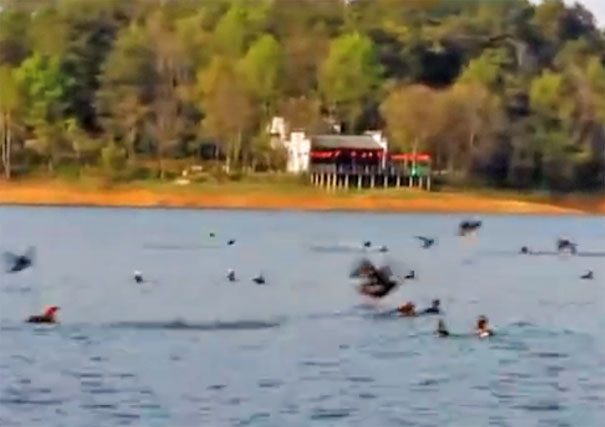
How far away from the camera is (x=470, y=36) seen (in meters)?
113

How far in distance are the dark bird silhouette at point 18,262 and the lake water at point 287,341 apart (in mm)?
598

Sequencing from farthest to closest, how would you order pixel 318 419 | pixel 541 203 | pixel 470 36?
pixel 470 36
pixel 541 203
pixel 318 419

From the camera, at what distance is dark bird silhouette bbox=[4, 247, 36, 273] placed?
43509mm

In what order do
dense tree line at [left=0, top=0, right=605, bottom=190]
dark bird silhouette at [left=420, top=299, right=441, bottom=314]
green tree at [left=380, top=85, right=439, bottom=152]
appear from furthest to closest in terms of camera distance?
green tree at [left=380, top=85, right=439, bottom=152]
dense tree line at [left=0, top=0, right=605, bottom=190]
dark bird silhouette at [left=420, top=299, right=441, bottom=314]

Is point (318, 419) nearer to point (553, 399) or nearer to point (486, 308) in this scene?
point (553, 399)

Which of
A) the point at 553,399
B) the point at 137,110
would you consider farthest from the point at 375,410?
the point at 137,110

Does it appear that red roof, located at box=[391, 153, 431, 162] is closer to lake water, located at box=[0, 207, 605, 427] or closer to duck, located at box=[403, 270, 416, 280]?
lake water, located at box=[0, 207, 605, 427]

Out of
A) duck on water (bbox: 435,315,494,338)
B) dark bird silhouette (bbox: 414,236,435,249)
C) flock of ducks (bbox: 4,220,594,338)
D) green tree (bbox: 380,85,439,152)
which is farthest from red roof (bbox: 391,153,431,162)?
duck on water (bbox: 435,315,494,338)

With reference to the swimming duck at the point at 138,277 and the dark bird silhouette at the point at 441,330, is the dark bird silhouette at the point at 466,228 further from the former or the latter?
the dark bird silhouette at the point at 441,330

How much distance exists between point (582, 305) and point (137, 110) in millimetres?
57405

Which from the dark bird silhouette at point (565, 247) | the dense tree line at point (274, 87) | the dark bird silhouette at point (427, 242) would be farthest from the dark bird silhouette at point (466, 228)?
the dense tree line at point (274, 87)

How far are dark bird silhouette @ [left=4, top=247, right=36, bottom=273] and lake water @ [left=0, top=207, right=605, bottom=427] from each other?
598 mm

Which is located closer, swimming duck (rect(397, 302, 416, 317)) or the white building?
swimming duck (rect(397, 302, 416, 317))

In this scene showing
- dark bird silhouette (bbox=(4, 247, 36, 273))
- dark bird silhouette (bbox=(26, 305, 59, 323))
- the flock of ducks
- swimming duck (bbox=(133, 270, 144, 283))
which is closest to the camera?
dark bird silhouette (bbox=(26, 305, 59, 323))
